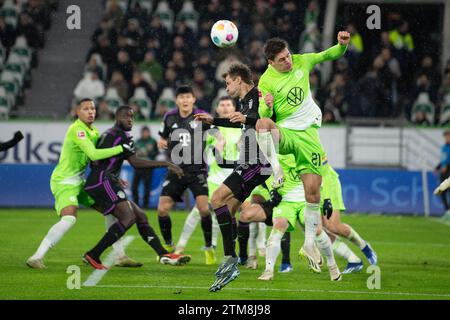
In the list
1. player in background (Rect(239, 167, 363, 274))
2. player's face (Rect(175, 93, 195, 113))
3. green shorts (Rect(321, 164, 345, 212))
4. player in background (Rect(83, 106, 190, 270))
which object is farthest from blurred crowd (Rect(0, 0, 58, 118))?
green shorts (Rect(321, 164, 345, 212))

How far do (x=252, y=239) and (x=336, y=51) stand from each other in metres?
3.01

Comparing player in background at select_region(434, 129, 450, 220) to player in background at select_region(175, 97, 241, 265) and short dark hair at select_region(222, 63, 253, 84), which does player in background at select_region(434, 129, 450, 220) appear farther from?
short dark hair at select_region(222, 63, 253, 84)

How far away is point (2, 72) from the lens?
75.9 feet

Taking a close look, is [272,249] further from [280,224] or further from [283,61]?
[283,61]

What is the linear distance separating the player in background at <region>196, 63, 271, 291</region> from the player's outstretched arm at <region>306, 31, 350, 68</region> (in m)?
0.73

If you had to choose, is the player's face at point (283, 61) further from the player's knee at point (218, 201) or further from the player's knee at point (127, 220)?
the player's knee at point (127, 220)

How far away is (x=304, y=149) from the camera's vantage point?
9742 millimetres

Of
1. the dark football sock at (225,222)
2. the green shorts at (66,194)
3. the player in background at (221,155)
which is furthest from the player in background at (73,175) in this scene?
the dark football sock at (225,222)

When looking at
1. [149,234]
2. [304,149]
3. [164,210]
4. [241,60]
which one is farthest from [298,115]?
[241,60]

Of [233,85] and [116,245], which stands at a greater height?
[233,85]

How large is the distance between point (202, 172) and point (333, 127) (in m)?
9.04

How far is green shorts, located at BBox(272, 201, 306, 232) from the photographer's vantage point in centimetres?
1044

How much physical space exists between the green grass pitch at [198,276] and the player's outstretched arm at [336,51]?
241cm
